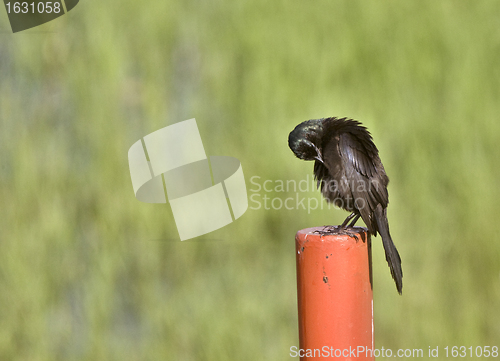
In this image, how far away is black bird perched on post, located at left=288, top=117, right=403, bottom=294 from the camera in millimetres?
2146

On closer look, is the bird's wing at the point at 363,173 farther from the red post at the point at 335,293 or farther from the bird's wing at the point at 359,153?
the red post at the point at 335,293

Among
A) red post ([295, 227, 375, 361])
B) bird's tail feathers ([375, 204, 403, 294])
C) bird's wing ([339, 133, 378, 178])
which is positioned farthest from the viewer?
bird's wing ([339, 133, 378, 178])

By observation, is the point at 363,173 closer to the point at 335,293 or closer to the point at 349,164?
the point at 349,164

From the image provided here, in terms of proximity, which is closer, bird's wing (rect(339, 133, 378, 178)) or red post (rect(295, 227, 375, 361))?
red post (rect(295, 227, 375, 361))

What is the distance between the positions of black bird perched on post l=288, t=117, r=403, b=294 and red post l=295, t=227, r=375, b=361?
31 cm

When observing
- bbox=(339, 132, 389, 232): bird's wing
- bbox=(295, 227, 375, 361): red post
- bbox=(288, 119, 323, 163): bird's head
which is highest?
bbox=(288, 119, 323, 163): bird's head

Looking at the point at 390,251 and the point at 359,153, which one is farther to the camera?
the point at 359,153

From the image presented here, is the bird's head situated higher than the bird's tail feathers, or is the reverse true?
the bird's head

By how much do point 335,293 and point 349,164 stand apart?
0.67 metres

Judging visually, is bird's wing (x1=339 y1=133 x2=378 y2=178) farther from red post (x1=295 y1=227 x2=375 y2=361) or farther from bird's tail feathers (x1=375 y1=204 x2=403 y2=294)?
red post (x1=295 y1=227 x2=375 y2=361)

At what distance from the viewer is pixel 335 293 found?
181cm

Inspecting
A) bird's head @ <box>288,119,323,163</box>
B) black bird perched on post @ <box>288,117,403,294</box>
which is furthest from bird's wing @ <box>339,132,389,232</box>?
bird's head @ <box>288,119,323,163</box>

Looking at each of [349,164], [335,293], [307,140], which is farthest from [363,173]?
[335,293]

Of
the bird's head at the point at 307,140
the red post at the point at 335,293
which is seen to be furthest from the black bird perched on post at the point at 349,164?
the red post at the point at 335,293
